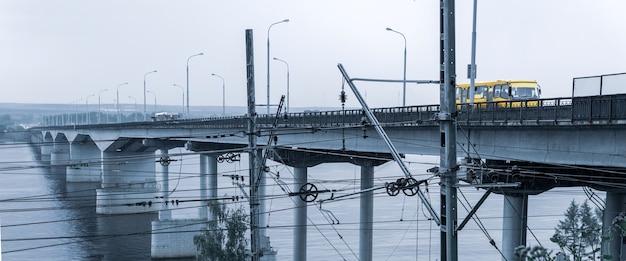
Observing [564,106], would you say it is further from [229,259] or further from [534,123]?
[229,259]

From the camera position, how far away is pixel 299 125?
173 feet

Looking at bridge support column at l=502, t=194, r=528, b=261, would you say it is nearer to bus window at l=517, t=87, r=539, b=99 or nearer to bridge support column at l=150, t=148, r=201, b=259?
bus window at l=517, t=87, r=539, b=99

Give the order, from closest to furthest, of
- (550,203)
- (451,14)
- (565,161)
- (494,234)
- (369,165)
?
(451,14), (565,161), (369,165), (494,234), (550,203)

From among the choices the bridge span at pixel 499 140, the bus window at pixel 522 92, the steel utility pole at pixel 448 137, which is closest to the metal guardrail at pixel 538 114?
the bridge span at pixel 499 140

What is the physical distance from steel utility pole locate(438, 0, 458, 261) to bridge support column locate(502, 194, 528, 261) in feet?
77.0

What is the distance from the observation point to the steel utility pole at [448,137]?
13.1 m

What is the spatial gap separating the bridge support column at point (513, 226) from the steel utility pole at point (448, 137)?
2348 cm

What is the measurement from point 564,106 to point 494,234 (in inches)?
2084

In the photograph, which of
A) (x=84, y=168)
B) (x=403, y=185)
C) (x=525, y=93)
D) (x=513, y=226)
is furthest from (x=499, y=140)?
(x=84, y=168)

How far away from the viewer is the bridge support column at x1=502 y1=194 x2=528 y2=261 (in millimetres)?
36747

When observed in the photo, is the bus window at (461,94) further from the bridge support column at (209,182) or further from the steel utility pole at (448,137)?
the steel utility pole at (448,137)

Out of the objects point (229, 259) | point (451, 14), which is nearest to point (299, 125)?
point (229, 259)

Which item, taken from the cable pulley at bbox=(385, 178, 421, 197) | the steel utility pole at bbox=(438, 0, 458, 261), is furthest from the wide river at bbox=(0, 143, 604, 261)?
the steel utility pole at bbox=(438, 0, 458, 261)

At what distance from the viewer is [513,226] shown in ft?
123
